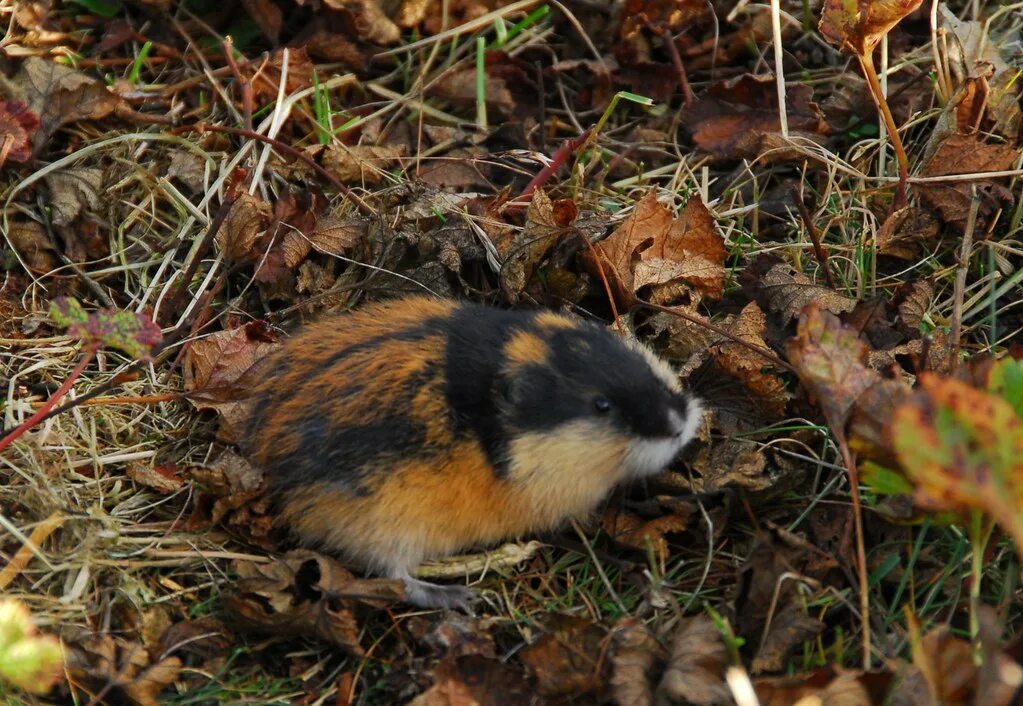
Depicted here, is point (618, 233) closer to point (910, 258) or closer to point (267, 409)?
point (910, 258)

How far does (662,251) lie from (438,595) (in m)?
2.36

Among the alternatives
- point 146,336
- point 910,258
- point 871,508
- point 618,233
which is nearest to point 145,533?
point 146,336

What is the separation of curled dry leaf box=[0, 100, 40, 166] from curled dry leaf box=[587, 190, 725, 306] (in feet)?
11.7

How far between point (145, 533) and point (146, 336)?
109 centimetres

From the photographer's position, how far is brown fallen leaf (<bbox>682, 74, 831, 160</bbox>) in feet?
22.3

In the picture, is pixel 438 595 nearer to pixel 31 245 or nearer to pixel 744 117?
pixel 31 245

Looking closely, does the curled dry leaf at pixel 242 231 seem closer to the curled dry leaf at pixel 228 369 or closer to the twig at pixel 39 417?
the curled dry leaf at pixel 228 369

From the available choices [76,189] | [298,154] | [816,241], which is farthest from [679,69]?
[76,189]

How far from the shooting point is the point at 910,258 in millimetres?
6148

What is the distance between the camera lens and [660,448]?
16.3ft

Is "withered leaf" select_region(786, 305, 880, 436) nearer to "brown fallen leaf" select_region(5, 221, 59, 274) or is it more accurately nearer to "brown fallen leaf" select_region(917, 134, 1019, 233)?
A: "brown fallen leaf" select_region(917, 134, 1019, 233)

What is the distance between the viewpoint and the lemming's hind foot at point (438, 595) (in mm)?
4973

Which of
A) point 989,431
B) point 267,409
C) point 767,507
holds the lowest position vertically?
point 767,507

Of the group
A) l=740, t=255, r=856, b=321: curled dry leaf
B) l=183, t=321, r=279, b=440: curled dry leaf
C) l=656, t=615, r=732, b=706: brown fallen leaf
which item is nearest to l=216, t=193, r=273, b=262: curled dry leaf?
l=183, t=321, r=279, b=440: curled dry leaf
